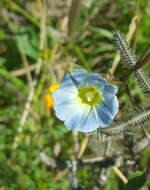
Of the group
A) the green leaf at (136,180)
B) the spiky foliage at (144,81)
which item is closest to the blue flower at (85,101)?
the spiky foliage at (144,81)

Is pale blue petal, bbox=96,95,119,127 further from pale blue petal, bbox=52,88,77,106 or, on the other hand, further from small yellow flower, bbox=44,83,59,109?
small yellow flower, bbox=44,83,59,109

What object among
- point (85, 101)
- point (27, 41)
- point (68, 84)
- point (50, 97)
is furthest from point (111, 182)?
point (27, 41)

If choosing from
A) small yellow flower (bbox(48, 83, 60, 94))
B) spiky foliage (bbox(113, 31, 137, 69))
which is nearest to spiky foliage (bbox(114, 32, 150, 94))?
spiky foliage (bbox(113, 31, 137, 69))

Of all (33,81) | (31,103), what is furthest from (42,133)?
(33,81)

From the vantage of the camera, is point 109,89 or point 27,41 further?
point 27,41

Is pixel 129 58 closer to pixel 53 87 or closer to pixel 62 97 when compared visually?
pixel 62 97

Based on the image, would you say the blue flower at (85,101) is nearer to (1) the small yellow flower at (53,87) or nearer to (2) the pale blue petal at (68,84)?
(2) the pale blue petal at (68,84)

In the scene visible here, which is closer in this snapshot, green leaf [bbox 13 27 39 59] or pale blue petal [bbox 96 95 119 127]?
pale blue petal [bbox 96 95 119 127]
